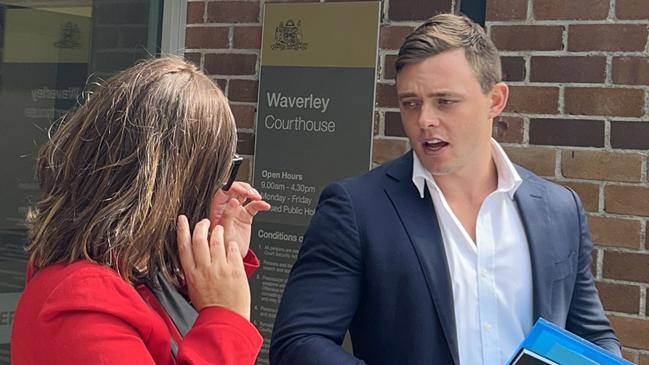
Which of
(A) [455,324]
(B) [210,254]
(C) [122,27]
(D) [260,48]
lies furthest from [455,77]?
(C) [122,27]

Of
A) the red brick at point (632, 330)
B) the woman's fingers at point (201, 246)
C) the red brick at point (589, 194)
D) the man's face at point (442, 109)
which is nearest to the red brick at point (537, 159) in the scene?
the red brick at point (589, 194)

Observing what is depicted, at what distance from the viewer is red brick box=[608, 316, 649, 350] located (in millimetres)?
2943

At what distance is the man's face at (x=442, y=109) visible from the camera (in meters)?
2.35

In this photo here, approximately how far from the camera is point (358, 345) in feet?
7.65

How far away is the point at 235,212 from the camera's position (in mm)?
1807

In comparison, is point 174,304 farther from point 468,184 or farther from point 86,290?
point 468,184

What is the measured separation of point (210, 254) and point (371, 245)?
69 centimetres

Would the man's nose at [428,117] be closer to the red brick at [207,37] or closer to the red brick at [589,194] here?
the red brick at [589,194]

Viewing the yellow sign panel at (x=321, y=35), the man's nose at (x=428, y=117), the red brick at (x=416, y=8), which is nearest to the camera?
the man's nose at (x=428, y=117)

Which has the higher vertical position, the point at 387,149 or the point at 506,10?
the point at 506,10

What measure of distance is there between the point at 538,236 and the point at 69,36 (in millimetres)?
2349

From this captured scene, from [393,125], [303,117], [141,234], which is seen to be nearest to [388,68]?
[393,125]

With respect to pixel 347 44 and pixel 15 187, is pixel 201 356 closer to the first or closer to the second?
pixel 347 44

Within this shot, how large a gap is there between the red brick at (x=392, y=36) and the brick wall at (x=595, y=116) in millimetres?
187
